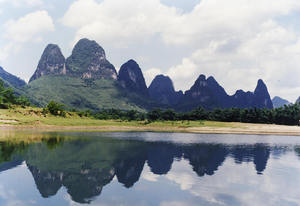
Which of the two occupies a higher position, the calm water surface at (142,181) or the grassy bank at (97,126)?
the grassy bank at (97,126)

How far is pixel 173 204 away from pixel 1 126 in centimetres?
8821

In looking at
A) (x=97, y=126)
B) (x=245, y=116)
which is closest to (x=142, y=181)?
(x=97, y=126)

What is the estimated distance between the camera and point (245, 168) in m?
32.7

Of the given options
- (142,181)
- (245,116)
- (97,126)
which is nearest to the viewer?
(142,181)

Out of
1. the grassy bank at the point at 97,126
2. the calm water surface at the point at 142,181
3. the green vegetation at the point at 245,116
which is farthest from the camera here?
the green vegetation at the point at 245,116

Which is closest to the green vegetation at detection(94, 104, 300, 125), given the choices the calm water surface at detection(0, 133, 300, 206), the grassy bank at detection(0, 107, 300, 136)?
the grassy bank at detection(0, 107, 300, 136)

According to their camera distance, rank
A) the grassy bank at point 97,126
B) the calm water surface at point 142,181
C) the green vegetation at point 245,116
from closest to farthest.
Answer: the calm water surface at point 142,181
the grassy bank at point 97,126
the green vegetation at point 245,116

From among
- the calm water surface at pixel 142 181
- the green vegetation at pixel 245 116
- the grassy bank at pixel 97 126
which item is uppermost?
the green vegetation at pixel 245 116

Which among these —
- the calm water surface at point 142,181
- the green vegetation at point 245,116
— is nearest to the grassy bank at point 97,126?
the green vegetation at point 245,116

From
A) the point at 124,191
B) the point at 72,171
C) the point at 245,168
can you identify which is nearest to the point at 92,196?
the point at 124,191

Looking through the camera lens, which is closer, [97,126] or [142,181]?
[142,181]

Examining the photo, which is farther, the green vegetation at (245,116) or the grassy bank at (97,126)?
the green vegetation at (245,116)

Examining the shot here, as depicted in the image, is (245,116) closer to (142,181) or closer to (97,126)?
(97,126)

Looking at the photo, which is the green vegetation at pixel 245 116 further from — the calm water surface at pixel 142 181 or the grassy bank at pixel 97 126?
the calm water surface at pixel 142 181
